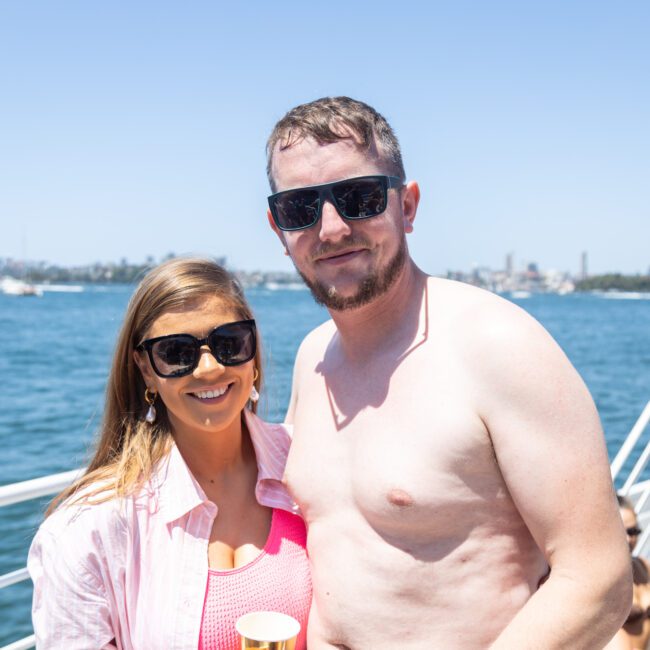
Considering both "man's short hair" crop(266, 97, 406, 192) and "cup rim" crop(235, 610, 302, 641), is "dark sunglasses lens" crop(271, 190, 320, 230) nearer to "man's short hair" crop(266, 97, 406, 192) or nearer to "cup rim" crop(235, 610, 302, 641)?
"man's short hair" crop(266, 97, 406, 192)

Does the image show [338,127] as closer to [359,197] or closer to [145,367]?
[359,197]

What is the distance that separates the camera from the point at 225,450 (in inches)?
94.7

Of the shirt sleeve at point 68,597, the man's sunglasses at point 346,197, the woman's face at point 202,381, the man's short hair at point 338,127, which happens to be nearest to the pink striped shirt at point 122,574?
the shirt sleeve at point 68,597

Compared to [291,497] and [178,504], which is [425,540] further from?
[178,504]

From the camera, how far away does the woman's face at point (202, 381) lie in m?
2.20

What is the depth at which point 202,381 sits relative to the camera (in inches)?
86.7

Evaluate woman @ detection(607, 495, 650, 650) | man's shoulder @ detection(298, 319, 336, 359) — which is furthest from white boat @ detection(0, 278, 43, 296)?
man's shoulder @ detection(298, 319, 336, 359)

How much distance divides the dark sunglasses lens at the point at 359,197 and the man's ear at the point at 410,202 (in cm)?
18

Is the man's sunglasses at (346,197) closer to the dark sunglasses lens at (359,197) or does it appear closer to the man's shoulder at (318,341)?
the dark sunglasses lens at (359,197)

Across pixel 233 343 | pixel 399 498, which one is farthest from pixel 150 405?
pixel 399 498

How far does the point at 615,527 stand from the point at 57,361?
29306 millimetres

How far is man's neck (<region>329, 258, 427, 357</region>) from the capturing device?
2162 mm

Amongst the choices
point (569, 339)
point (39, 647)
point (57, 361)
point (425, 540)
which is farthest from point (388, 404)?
point (569, 339)

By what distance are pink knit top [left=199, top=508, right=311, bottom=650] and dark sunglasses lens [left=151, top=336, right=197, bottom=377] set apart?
1.83 feet
